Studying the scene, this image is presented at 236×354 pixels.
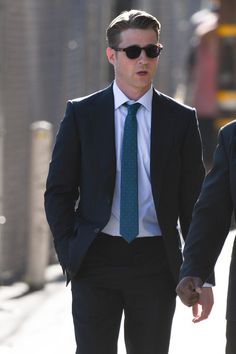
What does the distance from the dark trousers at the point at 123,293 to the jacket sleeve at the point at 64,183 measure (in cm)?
18

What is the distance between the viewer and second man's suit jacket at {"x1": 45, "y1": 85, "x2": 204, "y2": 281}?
5.14 metres

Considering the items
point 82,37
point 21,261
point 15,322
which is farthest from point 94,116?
point 82,37

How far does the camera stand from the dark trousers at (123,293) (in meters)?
5.11

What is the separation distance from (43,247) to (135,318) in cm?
464

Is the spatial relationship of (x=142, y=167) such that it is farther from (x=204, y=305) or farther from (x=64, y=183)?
(x=204, y=305)

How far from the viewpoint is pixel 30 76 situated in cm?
1040

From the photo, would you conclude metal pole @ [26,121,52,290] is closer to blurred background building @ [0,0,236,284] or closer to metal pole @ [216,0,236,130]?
blurred background building @ [0,0,236,284]

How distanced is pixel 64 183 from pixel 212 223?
3.00 ft

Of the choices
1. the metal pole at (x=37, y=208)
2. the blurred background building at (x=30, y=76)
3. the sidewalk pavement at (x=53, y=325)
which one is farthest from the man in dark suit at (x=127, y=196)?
the blurred background building at (x=30, y=76)

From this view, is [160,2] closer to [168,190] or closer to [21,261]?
[21,261]

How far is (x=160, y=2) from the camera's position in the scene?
60.2 ft

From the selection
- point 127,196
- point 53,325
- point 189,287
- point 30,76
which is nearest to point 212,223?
point 189,287

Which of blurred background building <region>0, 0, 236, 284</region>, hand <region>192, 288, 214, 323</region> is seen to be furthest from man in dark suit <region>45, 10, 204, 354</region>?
blurred background building <region>0, 0, 236, 284</region>

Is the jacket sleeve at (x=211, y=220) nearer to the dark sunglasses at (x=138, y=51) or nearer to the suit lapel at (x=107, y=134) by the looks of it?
the suit lapel at (x=107, y=134)
